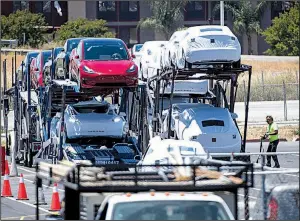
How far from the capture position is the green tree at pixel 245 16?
72312mm

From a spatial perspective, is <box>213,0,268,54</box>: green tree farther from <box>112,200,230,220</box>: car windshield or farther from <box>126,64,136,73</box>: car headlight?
<box>112,200,230,220</box>: car windshield

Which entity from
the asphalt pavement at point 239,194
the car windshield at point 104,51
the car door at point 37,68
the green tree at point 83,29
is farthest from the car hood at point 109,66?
the green tree at point 83,29

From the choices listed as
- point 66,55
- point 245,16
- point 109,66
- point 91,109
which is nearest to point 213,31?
point 109,66

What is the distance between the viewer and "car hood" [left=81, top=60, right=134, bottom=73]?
2684 cm

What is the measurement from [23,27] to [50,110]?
39397mm

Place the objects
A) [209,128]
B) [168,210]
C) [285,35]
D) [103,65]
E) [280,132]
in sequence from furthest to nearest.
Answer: [285,35]
[280,132]
[103,65]
[209,128]
[168,210]

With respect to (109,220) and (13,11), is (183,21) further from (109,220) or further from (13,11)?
(109,220)

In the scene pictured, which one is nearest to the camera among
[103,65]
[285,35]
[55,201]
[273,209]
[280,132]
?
[273,209]

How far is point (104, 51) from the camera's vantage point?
27312 mm

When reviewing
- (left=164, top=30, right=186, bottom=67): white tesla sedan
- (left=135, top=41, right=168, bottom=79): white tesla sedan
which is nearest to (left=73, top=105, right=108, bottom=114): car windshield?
(left=164, top=30, right=186, bottom=67): white tesla sedan

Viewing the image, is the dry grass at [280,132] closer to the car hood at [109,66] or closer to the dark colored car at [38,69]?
the dark colored car at [38,69]

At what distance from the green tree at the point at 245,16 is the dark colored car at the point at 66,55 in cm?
4258

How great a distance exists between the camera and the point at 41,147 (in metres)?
29.4

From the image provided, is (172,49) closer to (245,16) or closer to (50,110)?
(50,110)
